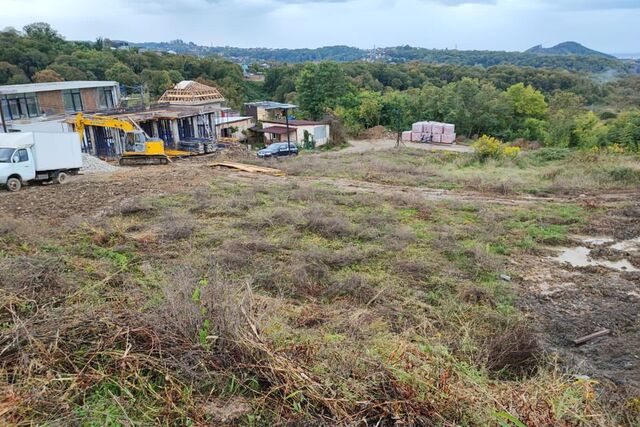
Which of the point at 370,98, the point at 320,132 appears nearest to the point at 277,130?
the point at 320,132

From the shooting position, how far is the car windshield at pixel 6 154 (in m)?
14.1

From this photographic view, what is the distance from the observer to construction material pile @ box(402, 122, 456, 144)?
3953cm

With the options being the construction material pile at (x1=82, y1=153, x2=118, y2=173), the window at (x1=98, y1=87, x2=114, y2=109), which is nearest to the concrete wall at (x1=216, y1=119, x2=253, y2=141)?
the window at (x1=98, y1=87, x2=114, y2=109)

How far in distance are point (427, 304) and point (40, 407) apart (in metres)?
5.57

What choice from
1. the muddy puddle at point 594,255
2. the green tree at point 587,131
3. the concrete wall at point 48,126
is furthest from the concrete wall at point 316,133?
the muddy puddle at point 594,255

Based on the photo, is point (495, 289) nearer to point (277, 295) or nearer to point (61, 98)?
point (277, 295)

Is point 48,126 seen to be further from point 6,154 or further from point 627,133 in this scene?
point 627,133

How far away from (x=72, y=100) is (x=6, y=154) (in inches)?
625

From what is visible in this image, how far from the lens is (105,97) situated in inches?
1200

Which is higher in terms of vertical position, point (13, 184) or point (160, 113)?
point (160, 113)

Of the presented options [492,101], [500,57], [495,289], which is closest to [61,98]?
[495,289]

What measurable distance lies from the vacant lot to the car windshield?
5.29 feet

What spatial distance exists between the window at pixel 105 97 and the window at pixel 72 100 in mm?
1573

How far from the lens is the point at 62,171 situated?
15.9 m
